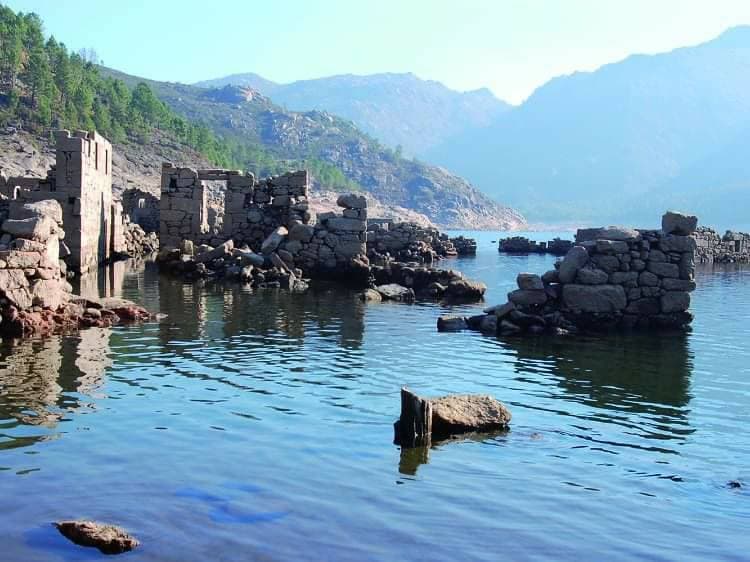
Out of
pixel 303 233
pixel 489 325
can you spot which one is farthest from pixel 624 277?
pixel 303 233

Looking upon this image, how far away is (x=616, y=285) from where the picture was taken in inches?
750

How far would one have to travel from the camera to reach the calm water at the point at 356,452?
7.10 m

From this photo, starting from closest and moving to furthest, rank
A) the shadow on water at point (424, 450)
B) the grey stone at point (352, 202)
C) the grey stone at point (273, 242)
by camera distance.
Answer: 1. the shadow on water at point (424, 450)
2. the grey stone at point (273, 242)
3. the grey stone at point (352, 202)

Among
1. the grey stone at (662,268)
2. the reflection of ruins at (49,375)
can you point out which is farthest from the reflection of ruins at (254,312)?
the grey stone at (662,268)

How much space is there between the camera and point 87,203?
26812 mm

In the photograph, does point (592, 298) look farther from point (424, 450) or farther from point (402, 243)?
point (402, 243)

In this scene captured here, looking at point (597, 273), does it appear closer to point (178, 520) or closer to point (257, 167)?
point (178, 520)

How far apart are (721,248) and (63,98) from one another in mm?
56342

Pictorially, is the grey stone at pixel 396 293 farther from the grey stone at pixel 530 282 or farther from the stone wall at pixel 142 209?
the stone wall at pixel 142 209

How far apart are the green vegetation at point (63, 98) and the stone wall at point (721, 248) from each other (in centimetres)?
4812

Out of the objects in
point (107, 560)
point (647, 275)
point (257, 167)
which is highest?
point (257, 167)

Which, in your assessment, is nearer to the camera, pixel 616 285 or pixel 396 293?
pixel 616 285

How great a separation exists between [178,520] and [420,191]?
181380 mm

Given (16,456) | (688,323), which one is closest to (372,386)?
(16,456)
